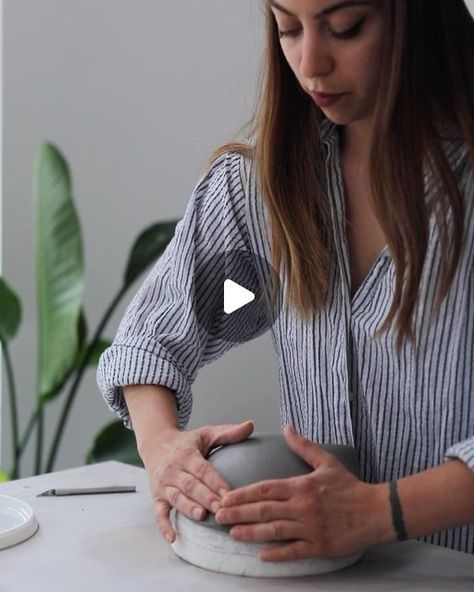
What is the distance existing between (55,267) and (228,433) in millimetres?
1539

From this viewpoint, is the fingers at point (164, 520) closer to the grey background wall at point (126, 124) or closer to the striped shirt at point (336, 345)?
the striped shirt at point (336, 345)

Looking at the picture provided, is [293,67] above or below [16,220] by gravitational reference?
above

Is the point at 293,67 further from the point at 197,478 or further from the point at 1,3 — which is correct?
the point at 1,3

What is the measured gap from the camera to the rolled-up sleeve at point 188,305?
4.66 ft

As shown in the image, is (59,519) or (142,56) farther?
(142,56)

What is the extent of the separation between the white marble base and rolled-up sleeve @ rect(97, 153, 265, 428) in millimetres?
281

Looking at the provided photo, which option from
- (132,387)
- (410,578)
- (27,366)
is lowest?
(27,366)

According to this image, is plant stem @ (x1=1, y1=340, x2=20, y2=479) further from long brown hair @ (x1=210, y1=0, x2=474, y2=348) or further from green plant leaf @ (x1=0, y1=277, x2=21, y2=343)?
long brown hair @ (x1=210, y1=0, x2=474, y2=348)

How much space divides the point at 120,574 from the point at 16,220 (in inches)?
73.1

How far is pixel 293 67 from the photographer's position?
1.28 meters

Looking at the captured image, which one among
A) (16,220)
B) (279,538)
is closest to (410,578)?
(279,538)

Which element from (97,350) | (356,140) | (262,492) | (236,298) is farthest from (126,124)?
(262,492)

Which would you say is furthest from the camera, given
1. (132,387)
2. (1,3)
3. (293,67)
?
(1,3)
